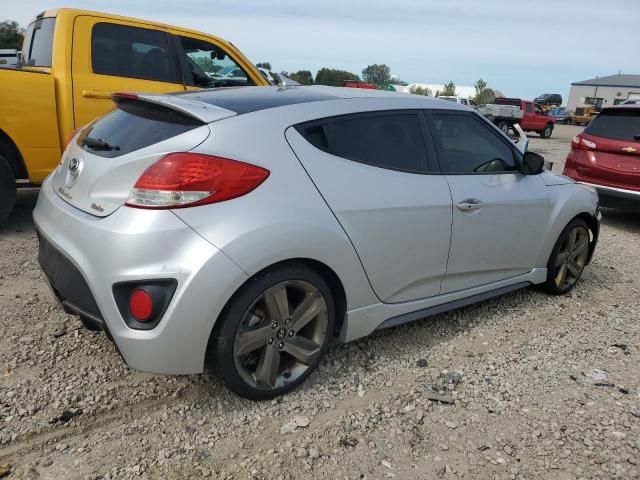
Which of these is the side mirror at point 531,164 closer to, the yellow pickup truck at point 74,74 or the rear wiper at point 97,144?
the rear wiper at point 97,144

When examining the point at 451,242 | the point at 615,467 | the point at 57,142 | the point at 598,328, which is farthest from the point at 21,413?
the point at 598,328

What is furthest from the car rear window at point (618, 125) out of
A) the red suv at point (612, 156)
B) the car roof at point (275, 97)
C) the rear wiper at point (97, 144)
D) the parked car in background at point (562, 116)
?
the parked car in background at point (562, 116)

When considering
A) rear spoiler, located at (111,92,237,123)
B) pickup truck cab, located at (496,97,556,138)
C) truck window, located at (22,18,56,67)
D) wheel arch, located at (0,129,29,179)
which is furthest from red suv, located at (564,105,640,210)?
pickup truck cab, located at (496,97,556,138)

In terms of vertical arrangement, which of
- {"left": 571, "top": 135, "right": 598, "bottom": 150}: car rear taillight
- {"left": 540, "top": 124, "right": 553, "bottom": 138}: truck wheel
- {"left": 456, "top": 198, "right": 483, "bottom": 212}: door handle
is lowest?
{"left": 540, "top": 124, "right": 553, "bottom": 138}: truck wheel

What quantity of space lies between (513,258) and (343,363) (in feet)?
4.95

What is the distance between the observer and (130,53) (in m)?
5.30

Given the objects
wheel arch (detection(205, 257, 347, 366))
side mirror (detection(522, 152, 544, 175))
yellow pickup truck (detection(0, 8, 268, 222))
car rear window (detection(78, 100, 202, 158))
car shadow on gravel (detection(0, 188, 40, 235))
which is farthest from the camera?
car shadow on gravel (detection(0, 188, 40, 235))

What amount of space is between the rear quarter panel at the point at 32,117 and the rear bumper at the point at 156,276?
9.41 feet

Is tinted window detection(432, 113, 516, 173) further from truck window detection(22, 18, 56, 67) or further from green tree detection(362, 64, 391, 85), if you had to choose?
green tree detection(362, 64, 391, 85)

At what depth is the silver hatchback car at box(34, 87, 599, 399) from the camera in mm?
2244

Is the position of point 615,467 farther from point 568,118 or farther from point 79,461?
point 568,118

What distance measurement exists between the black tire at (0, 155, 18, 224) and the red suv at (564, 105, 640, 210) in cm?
674

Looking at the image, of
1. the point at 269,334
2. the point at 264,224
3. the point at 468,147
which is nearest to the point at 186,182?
the point at 264,224

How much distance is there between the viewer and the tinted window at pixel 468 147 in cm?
330
